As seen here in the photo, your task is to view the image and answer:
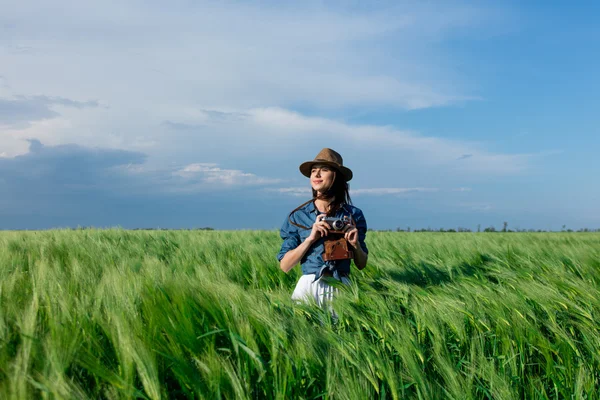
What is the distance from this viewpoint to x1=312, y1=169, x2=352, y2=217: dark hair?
3057 millimetres

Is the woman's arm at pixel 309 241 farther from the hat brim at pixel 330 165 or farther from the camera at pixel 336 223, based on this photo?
the hat brim at pixel 330 165

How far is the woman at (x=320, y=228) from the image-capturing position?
286cm

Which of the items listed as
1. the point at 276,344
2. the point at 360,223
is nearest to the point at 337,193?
the point at 360,223

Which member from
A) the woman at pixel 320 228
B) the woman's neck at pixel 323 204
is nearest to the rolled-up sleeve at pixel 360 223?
the woman at pixel 320 228

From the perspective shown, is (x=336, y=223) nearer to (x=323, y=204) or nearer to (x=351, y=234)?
(x=351, y=234)

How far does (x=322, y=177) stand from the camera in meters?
2.99

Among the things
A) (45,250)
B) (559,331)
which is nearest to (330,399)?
(559,331)

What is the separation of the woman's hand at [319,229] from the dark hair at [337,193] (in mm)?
226

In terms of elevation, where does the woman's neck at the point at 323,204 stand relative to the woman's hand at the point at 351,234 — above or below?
above

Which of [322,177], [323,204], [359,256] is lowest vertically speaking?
[359,256]

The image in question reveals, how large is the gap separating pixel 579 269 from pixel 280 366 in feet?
13.1

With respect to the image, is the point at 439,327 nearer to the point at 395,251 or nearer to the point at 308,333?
the point at 308,333

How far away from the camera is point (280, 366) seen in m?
1.66

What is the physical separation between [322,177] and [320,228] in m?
0.39
